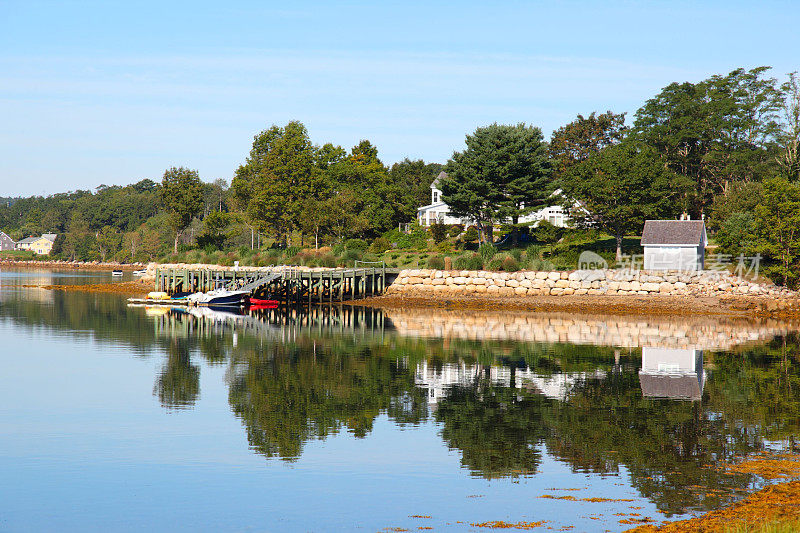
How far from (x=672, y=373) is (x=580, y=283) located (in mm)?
27308

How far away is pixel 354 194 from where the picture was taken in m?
89.8

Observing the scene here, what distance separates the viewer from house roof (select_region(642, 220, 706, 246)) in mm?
55584

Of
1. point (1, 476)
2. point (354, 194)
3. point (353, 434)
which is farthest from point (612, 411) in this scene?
point (354, 194)

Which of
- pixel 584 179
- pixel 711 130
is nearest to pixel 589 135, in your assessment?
pixel 711 130

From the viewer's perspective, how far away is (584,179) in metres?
65.4

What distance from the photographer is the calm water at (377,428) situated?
13070mm

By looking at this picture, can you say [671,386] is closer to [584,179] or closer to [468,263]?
[468,263]

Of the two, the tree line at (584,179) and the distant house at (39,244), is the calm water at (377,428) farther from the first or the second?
the distant house at (39,244)

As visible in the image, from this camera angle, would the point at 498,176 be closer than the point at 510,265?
No

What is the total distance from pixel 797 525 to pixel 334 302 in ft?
164

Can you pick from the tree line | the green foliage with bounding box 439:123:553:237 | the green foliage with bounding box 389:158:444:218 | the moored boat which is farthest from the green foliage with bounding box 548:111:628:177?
the moored boat

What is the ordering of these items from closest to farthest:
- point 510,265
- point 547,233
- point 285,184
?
point 510,265 → point 547,233 → point 285,184

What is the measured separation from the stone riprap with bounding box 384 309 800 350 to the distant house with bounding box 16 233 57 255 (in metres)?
163

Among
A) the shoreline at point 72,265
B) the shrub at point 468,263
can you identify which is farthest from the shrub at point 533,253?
the shoreline at point 72,265
